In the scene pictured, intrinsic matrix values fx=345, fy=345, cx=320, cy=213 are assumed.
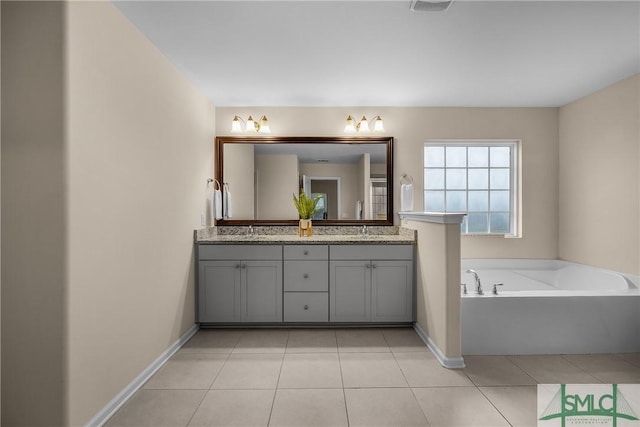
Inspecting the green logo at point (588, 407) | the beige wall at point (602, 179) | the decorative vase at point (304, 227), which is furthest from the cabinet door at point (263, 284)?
the beige wall at point (602, 179)

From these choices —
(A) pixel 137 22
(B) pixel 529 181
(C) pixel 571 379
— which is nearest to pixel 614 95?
(B) pixel 529 181

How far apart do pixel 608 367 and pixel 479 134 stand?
7.53 ft

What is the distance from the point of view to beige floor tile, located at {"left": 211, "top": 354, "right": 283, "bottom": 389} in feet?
6.94

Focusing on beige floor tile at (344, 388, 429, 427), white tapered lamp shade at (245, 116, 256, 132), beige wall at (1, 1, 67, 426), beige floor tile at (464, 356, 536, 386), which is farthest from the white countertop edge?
beige wall at (1, 1, 67, 426)

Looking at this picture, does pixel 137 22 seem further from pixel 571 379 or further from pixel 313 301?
pixel 571 379

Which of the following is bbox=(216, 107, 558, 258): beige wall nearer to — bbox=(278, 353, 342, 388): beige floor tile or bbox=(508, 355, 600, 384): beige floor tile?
bbox=(508, 355, 600, 384): beige floor tile

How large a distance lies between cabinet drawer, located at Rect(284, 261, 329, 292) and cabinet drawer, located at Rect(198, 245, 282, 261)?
0.50 ft

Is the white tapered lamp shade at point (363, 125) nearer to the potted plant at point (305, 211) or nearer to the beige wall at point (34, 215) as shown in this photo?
the potted plant at point (305, 211)

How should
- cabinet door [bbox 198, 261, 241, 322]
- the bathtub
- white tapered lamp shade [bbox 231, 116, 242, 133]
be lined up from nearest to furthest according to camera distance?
1. the bathtub
2. cabinet door [bbox 198, 261, 241, 322]
3. white tapered lamp shade [bbox 231, 116, 242, 133]

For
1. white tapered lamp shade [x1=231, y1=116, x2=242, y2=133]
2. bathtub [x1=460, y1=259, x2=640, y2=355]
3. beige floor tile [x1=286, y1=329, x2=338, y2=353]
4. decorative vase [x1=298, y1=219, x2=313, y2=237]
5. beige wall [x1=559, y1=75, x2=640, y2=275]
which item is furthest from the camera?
white tapered lamp shade [x1=231, y1=116, x2=242, y2=133]

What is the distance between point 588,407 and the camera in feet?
6.23

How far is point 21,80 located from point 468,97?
3.33 metres

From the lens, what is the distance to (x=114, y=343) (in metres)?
1.83

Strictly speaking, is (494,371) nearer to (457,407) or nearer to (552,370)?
(552,370)
